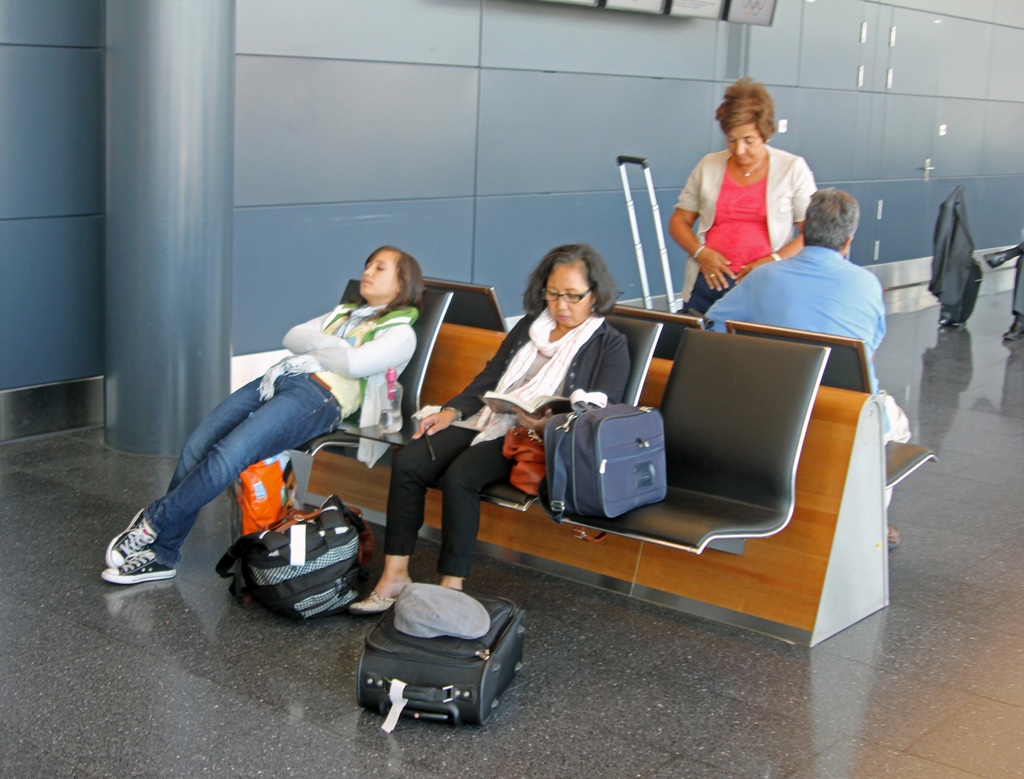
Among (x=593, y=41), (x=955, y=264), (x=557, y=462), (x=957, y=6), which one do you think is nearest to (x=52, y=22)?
(x=557, y=462)

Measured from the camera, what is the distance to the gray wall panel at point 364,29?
19.1ft

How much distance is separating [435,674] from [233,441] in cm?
129

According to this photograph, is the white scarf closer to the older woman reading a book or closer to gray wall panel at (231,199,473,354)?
the older woman reading a book

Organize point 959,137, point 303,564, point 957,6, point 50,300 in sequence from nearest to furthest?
point 303,564 < point 50,300 < point 957,6 < point 959,137

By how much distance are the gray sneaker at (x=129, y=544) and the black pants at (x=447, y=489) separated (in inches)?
29.4

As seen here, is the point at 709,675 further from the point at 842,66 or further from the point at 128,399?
the point at 842,66

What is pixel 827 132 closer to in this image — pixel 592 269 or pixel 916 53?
pixel 916 53

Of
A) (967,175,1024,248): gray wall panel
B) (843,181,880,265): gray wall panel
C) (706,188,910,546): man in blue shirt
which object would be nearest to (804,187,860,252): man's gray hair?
(706,188,910,546): man in blue shirt

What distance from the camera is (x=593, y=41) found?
7.76 meters

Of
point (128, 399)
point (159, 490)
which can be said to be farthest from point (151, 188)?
point (159, 490)

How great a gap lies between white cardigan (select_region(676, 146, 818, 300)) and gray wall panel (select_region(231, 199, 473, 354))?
2184 millimetres

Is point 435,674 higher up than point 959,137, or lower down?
lower down

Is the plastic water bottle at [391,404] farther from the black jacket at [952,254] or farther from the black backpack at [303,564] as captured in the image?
the black jacket at [952,254]

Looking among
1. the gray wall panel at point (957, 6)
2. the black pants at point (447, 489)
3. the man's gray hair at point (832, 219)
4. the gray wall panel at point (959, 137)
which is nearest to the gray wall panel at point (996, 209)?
the gray wall panel at point (959, 137)
